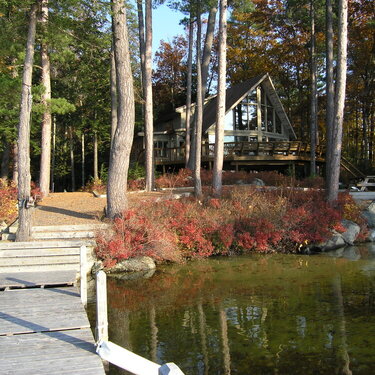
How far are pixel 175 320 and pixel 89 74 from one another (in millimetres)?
22840

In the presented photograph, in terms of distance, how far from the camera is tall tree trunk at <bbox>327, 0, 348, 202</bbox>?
1688 cm

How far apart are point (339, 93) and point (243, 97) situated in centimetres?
1312

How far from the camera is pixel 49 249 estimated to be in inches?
452

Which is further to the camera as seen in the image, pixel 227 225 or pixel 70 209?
pixel 70 209

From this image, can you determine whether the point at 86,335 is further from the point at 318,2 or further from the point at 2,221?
the point at 318,2

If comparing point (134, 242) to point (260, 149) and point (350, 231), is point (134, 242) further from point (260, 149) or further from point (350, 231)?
point (260, 149)

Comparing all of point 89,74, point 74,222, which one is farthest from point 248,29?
point 74,222

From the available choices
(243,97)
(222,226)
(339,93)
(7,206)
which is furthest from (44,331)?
(243,97)

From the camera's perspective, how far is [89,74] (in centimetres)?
2741

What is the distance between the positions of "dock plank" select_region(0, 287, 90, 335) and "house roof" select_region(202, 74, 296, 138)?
21630mm

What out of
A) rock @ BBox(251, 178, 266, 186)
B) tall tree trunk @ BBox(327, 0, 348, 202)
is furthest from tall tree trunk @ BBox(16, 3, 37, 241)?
rock @ BBox(251, 178, 266, 186)

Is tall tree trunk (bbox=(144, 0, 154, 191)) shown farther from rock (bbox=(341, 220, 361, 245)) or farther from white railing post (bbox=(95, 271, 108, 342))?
white railing post (bbox=(95, 271, 108, 342))

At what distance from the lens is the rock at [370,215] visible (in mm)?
17820

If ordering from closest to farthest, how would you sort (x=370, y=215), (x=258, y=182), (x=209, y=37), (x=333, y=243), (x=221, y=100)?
1. (x=333, y=243)
2. (x=221, y=100)
3. (x=370, y=215)
4. (x=209, y=37)
5. (x=258, y=182)
